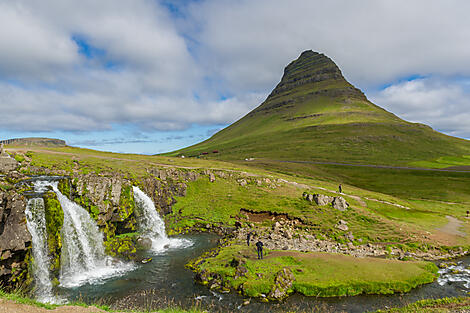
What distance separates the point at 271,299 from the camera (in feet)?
82.0

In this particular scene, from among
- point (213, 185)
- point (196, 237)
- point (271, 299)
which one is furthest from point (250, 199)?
point (271, 299)

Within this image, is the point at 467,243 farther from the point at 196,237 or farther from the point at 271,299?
the point at 196,237

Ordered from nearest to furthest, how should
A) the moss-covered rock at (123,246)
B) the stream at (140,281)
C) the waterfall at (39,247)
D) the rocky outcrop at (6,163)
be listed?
the stream at (140,281) < the waterfall at (39,247) < the moss-covered rock at (123,246) < the rocky outcrop at (6,163)

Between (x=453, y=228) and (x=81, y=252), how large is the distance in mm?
69555

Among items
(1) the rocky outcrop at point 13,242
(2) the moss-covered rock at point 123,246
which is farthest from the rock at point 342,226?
(1) the rocky outcrop at point 13,242

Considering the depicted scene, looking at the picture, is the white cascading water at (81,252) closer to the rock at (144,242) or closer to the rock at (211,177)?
the rock at (144,242)

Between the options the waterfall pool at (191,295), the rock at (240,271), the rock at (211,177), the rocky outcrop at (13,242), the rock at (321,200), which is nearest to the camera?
the waterfall pool at (191,295)

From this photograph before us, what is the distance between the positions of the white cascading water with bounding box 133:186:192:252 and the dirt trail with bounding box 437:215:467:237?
169ft

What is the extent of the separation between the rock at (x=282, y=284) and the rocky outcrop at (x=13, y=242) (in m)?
27.0

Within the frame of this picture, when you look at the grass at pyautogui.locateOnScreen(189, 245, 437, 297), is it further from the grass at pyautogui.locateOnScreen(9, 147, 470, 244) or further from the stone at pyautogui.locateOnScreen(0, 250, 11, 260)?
the stone at pyautogui.locateOnScreen(0, 250, 11, 260)

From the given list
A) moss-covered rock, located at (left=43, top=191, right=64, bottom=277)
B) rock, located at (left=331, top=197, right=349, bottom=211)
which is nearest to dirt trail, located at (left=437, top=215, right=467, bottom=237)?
rock, located at (left=331, top=197, right=349, bottom=211)

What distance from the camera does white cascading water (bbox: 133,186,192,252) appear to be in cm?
4056

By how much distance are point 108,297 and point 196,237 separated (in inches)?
796

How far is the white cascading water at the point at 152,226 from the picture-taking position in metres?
40.6
